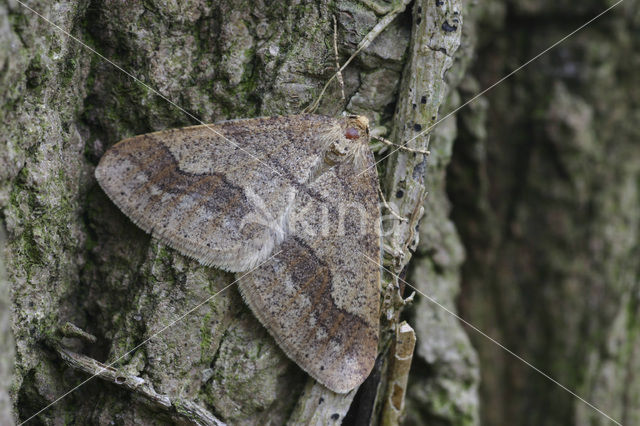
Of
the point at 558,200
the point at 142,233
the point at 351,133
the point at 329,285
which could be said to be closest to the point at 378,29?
the point at 351,133

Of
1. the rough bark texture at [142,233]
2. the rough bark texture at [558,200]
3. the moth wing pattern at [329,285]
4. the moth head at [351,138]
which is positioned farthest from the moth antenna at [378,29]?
the rough bark texture at [558,200]

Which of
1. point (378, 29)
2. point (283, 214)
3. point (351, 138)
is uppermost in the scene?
point (378, 29)

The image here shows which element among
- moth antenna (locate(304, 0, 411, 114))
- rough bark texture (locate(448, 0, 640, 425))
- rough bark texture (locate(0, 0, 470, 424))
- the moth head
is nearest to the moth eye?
the moth head

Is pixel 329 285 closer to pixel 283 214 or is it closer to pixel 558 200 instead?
pixel 283 214

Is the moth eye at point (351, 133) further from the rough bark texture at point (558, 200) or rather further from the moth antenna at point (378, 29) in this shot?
the rough bark texture at point (558, 200)

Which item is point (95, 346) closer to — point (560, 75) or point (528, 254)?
point (528, 254)

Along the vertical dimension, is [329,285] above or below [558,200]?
below

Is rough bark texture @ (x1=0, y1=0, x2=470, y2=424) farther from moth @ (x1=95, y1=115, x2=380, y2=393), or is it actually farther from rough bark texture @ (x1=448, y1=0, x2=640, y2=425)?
rough bark texture @ (x1=448, y1=0, x2=640, y2=425)
